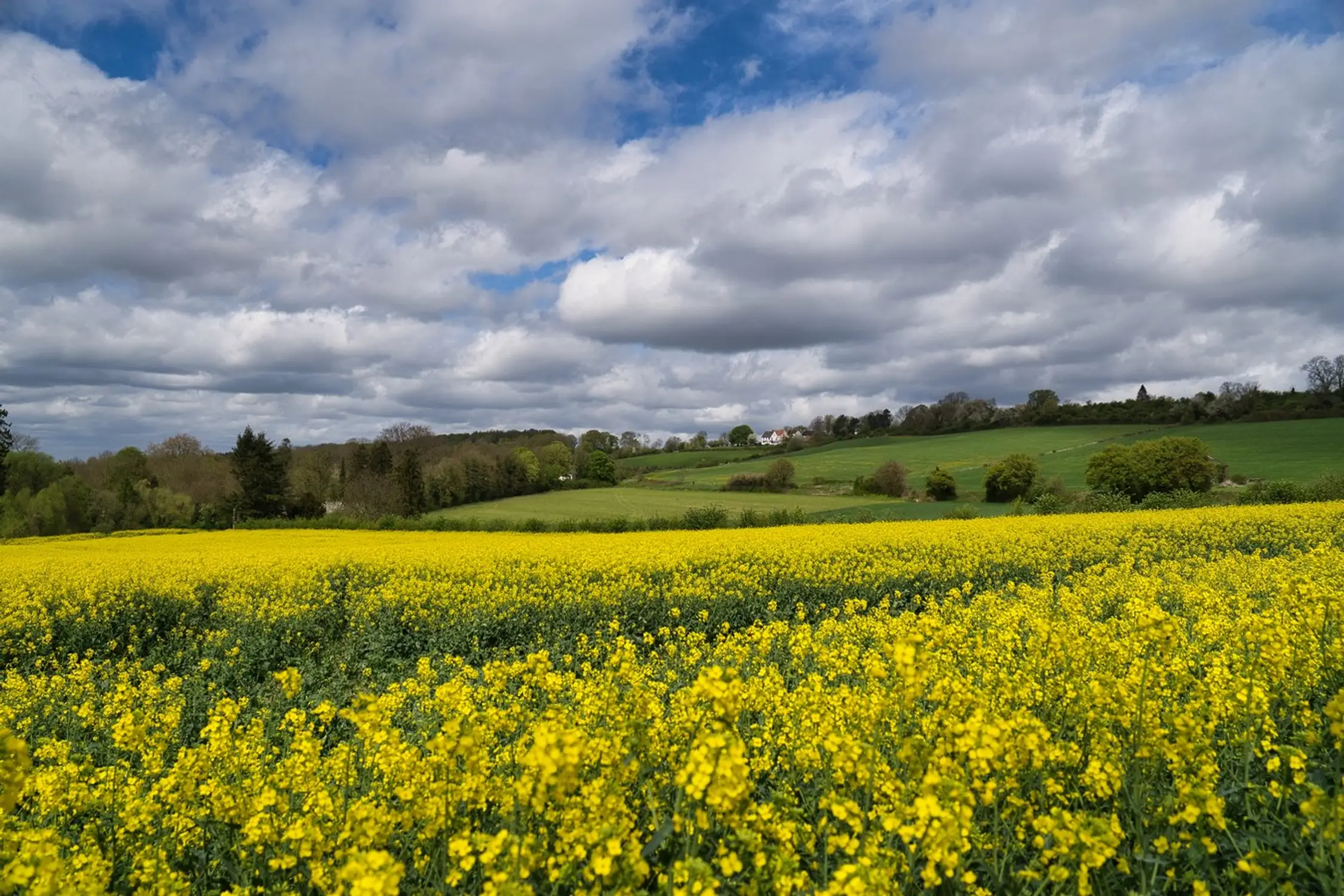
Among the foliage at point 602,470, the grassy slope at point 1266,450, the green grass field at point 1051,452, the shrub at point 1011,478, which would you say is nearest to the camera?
the grassy slope at point 1266,450

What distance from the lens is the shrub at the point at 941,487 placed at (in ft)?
183

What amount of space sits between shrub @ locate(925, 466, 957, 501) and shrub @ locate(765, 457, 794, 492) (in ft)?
41.7

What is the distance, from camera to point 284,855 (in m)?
3.30

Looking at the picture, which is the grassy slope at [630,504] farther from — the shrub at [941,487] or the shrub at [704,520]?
the shrub at [704,520]

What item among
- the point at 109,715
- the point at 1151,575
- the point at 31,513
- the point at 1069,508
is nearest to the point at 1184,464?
the point at 1069,508

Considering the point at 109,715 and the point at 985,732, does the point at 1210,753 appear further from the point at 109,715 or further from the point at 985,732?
the point at 109,715

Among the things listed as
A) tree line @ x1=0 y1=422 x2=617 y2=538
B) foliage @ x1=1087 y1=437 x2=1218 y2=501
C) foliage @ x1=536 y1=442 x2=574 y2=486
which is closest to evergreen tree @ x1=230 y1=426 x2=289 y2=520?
tree line @ x1=0 y1=422 x2=617 y2=538

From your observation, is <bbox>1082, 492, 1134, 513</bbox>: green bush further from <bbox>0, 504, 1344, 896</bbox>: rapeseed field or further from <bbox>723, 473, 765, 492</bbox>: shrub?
<bbox>0, 504, 1344, 896</bbox>: rapeseed field

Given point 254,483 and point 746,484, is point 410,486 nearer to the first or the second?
point 254,483

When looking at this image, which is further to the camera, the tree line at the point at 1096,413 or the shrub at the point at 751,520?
the tree line at the point at 1096,413

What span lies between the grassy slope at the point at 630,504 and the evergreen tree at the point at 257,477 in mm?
12749

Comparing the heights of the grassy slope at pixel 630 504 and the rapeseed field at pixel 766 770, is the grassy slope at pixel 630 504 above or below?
below

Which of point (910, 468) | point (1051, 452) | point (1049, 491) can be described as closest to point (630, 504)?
point (1049, 491)

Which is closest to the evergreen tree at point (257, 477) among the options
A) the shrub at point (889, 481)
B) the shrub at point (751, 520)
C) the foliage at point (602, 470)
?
the foliage at point (602, 470)
